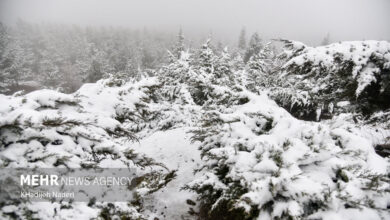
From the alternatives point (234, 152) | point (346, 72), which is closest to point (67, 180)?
point (234, 152)

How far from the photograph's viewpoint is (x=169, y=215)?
4.79 metres

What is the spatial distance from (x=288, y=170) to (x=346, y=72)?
2.67 m

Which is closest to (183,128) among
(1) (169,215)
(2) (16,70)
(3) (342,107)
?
(1) (169,215)

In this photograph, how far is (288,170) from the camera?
2.74 meters

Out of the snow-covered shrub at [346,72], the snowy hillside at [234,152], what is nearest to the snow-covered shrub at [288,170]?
the snowy hillside at [234,152]

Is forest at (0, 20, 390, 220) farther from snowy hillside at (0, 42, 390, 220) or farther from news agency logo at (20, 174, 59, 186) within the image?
news agency logo at (20, 174, 59, 186)

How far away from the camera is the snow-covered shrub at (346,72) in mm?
3805

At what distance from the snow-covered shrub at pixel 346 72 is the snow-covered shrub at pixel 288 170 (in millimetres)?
997

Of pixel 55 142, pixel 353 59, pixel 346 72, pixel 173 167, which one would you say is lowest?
pixel 173 167

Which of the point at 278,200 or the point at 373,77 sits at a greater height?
the point at 373,77

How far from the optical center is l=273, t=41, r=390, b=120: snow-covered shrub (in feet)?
12.5

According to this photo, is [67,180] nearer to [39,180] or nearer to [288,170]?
[39,180]

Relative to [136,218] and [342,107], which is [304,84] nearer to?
[342,107]

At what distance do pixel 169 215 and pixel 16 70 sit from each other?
44671 millimetres
